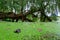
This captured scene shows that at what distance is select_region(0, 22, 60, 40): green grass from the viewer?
1.10 meters

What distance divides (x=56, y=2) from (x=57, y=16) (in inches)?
5.9

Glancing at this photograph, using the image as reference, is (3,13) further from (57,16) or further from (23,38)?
(57,16)

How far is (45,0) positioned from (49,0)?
0.15ft

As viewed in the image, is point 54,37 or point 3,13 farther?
point 3,13

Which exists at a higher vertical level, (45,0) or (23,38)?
(45,0)

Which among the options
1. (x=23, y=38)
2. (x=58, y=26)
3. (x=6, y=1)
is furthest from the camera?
(x=6, y=1)

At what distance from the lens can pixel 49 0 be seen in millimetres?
1388

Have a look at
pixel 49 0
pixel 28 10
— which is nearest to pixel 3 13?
pixel 28 10

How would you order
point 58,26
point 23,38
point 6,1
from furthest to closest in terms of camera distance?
point 6,1, point 58,26, point 23,38

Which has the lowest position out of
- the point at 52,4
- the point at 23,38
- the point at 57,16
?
the point at 23,38

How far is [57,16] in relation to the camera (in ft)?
4.68

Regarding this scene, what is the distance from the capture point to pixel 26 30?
1.16 m

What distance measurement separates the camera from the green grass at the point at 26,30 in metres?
1.10

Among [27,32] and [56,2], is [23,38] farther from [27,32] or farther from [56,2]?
[56,2]
